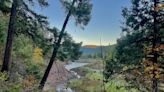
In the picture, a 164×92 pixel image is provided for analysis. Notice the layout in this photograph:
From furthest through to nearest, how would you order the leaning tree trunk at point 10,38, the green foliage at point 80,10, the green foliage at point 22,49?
the green foliage at point 22,49 < the green foliage at point 80,10 < the leaning tree trunk at point 10,38

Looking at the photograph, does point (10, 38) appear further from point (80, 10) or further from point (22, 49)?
point (22, 49)

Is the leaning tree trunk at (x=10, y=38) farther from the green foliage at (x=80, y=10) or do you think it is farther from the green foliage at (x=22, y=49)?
the green foliage at (x=22, y=49)

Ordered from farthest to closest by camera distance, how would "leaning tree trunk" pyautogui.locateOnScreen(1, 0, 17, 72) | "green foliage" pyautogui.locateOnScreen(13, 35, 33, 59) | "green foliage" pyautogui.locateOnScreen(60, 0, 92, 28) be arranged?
"green foliage" pyautogui.locateOnScreen(13, 35, 33, 59)
"green foliage" pyautogui.locateOnScreen(60, 0, 92, 28)
"leaning tree trunk" pyautogui.locateOnScreen(1, 0, 17, 72)

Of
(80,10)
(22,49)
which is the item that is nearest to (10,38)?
(80,10)

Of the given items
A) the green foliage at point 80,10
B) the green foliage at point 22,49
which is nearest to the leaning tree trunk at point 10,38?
the green foliage at point 80,10

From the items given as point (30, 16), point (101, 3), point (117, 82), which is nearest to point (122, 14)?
point (30, 16)

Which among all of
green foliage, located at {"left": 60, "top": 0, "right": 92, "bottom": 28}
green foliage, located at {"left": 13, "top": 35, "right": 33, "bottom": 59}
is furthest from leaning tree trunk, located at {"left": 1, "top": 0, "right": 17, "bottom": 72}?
green foliage, located at {"left": 13, "top": 35, "right": 33, "bottom": 59}

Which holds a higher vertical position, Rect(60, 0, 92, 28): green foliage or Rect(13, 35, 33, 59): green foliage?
Rect(60, 0, 92, 28): green foliage

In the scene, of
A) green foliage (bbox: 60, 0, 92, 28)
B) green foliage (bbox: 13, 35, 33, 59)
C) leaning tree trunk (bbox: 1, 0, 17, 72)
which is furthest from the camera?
green foliage (bbox: 13, 35, 33, 59)

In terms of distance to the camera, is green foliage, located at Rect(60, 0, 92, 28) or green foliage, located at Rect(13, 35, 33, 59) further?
green foliage, located at Rect(13, 35, 33, 59)

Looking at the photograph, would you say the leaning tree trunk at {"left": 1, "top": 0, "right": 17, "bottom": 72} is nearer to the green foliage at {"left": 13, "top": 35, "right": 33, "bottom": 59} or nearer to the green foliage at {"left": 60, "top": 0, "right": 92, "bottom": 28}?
the green foliage at {"left": 60, "top": 0, "right": 92, "bottom": 28}

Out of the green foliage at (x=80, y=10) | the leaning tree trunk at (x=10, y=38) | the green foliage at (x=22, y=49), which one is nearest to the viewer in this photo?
the leaning tree trunk at (x=10, y=38)

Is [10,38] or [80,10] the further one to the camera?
[80,10]

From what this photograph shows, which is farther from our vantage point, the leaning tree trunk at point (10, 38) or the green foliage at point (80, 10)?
the green foliage at point (80, 10)
